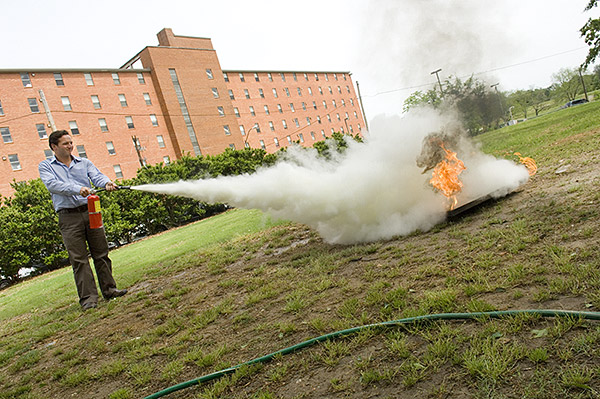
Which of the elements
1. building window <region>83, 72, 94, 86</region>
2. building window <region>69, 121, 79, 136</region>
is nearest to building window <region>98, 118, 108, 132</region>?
building window <region>69, 121, 79, 136</region>

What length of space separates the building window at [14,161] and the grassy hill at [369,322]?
41213mm

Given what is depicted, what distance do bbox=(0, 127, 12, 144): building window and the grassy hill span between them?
41.9m

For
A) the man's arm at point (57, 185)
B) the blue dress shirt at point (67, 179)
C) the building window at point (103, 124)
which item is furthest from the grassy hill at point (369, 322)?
the building window at point (103, 124)

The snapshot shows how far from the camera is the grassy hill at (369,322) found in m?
2.43

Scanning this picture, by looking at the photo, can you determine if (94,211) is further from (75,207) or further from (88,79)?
(88,79)

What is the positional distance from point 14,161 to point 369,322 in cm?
4811

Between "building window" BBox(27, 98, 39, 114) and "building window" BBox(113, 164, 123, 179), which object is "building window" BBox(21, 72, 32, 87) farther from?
"building window" BBox(113, 164, 123, 179)

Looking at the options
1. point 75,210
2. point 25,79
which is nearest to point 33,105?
point 25,79

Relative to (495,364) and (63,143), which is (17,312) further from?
(495,364)

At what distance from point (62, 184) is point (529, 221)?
23.5 feet

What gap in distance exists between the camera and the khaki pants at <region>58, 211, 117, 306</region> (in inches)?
246

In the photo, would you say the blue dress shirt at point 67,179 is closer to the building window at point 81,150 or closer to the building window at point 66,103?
the building window at point 81,150

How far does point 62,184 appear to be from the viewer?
5.93m

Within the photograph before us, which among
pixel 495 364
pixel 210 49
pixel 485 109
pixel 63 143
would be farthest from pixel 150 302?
pixel 210 49
